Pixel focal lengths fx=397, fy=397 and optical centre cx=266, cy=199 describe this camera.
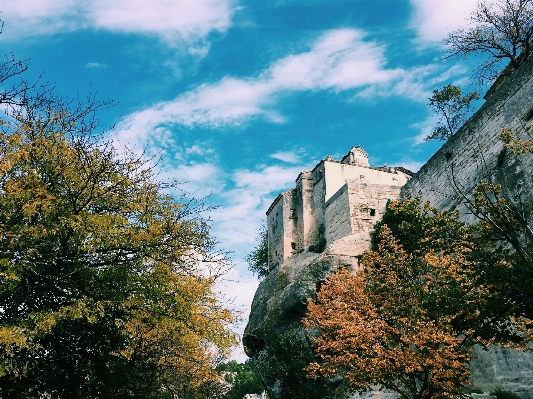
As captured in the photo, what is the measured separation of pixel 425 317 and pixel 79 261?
28.8 feet

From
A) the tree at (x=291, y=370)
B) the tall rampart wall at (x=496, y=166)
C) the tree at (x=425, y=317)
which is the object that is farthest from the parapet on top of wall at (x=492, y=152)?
the tree at (x=291, y=370)

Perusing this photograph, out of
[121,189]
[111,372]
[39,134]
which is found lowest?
[111,372]

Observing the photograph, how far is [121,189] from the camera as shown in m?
10.3

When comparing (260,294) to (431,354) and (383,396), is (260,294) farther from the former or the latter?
(431,354)

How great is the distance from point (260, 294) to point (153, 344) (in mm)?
13406

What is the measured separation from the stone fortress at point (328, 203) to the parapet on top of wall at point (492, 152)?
6.11m

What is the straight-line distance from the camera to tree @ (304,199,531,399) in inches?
339

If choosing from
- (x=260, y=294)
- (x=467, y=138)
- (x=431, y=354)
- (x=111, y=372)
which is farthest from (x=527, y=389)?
(x=260, y=294)

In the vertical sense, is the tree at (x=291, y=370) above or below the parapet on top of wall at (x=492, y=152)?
below

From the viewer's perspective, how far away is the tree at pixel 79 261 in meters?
8.80

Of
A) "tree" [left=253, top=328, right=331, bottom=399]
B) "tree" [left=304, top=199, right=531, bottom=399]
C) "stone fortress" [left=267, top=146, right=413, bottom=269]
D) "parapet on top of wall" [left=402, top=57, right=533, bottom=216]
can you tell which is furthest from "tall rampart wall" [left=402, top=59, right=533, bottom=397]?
"stone fortress" [left=267, top=146, right=413, bottom=269]

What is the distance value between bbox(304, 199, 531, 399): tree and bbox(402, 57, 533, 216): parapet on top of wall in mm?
2833

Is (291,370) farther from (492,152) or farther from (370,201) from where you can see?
(370,201)

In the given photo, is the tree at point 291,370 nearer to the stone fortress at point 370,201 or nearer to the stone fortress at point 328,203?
the stone fortress at point 370,201
